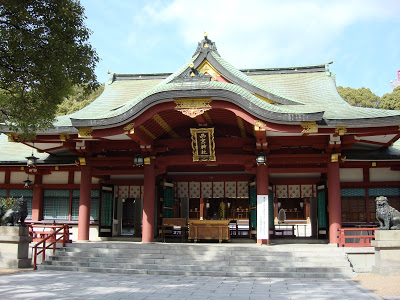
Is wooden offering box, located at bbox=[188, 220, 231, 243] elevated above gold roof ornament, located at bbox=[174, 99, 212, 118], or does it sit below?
below

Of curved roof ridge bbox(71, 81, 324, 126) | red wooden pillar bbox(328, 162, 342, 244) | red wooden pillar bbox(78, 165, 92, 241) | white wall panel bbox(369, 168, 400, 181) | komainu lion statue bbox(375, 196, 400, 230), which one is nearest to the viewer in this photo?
komainu lion statue bbox(375, 196, 400, 230)

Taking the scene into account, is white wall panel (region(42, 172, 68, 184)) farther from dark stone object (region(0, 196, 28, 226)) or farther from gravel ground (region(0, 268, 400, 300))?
gravel ground (region(0, 268, 400, 300))

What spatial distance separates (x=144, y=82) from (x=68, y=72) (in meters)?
13.1

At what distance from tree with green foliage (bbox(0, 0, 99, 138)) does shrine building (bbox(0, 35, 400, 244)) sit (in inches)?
82.0

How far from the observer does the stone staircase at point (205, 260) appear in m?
12.2

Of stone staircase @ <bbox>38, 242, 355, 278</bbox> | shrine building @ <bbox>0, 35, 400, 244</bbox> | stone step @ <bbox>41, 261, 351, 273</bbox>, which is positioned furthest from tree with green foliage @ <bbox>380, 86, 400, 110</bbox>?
stone step @ <bbox>41, 261, 351, 273</bbox>

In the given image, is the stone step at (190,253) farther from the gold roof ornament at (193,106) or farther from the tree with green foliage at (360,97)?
the tree with green foliage at (360,97)

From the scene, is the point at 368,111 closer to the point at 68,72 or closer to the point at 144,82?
the point at 68,72

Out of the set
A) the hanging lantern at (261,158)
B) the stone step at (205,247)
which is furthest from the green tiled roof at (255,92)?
the stone step at (205,247)

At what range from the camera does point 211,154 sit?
1539cm

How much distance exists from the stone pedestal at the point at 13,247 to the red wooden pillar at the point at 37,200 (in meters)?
5.41

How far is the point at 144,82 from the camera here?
22.9 m

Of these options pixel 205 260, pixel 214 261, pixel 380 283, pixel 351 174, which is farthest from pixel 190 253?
pixel 351 174

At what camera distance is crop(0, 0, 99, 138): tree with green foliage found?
888 centimetres
